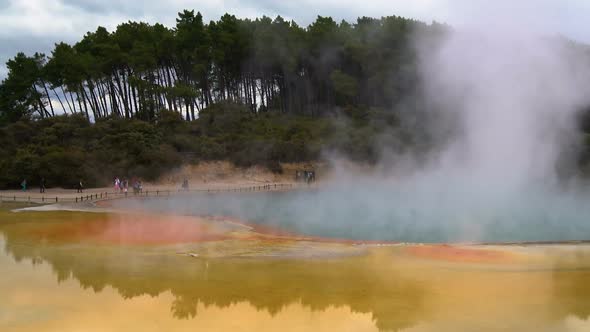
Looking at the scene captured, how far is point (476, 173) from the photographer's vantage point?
124 feet

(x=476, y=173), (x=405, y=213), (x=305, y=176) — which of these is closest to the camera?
(x=405, y=213)

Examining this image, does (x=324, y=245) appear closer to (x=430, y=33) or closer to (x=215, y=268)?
(x=215, y=268)

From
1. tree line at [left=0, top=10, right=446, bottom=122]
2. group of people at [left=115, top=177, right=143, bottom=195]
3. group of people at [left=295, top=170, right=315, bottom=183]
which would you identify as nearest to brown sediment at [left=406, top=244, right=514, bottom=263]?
group of people at [left=115, top=177, right=143, bottom=195]

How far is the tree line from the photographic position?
4650 centimetres

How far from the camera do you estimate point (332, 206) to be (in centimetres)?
2769

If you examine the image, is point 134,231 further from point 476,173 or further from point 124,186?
point 476,173

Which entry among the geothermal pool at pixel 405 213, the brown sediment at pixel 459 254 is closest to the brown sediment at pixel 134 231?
the geothermal pool at pixel 405 213

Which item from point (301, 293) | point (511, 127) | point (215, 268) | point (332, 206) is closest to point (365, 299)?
point (301, 293)

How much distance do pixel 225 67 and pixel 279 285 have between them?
43.2 metres

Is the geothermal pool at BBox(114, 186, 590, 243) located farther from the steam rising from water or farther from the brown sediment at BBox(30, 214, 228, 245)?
the brown sediment at BBox(30, 214, 228, 245)

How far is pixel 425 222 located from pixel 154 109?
33.4 metres

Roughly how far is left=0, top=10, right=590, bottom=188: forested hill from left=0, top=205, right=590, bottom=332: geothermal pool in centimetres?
2291

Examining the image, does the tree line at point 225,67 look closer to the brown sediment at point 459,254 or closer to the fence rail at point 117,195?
the fence rail at point 117,195

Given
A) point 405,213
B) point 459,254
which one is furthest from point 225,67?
point 459,254
